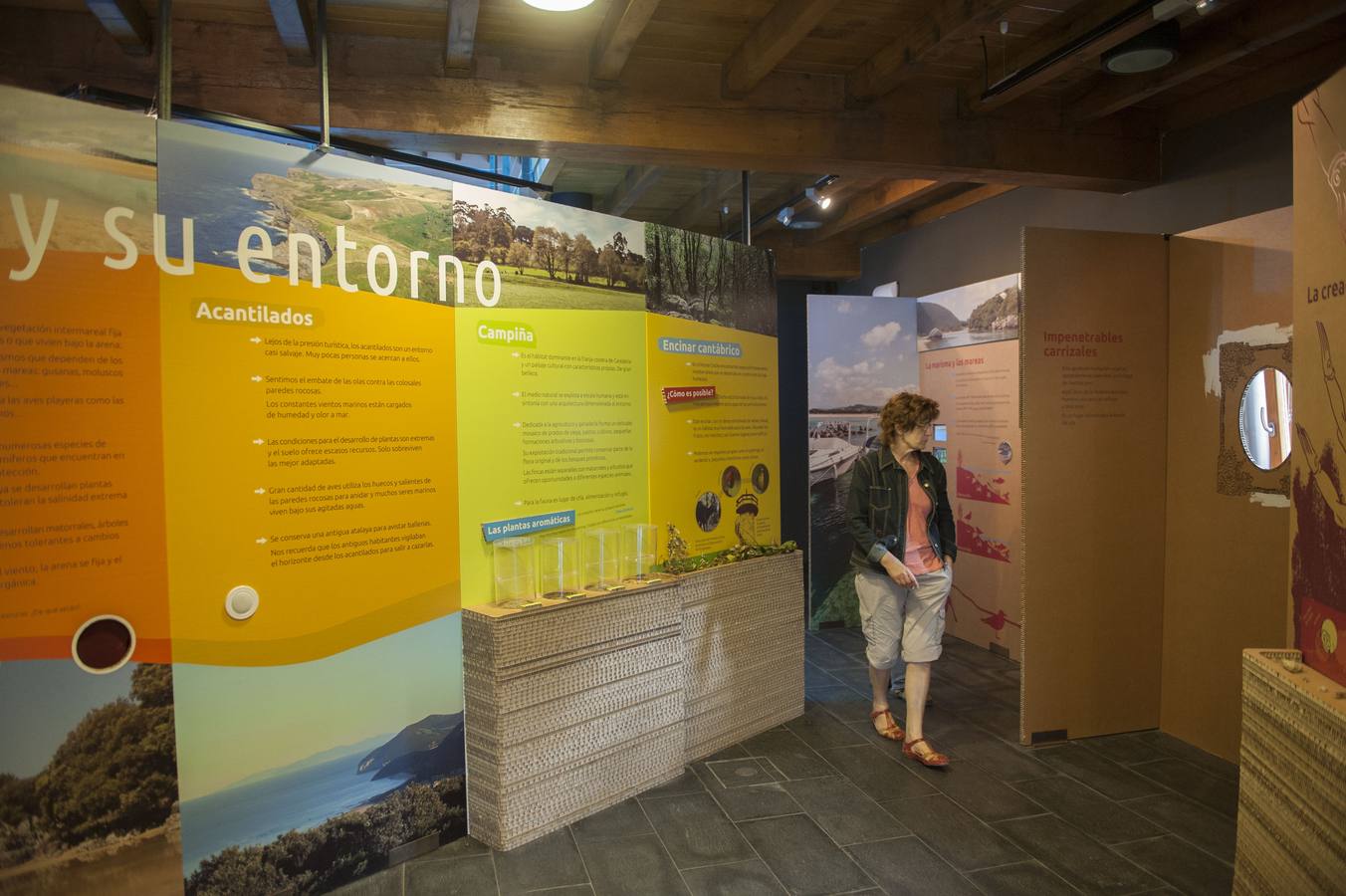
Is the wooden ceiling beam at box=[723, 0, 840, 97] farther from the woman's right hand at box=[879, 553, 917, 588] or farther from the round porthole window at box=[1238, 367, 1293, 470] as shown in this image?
the round porthole window at box=[1238, 367, 1293, 470]

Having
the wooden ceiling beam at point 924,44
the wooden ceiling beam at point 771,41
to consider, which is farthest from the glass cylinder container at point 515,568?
the wooden ceiling beam at point 924,44

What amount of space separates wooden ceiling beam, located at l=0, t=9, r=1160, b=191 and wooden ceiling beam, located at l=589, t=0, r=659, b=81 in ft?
0.51

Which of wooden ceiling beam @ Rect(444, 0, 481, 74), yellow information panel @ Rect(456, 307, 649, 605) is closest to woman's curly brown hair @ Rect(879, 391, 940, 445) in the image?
yellow information panel @ Rect(456, 307, 649, 605)

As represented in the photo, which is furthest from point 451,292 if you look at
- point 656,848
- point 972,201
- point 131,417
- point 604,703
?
point 972,201

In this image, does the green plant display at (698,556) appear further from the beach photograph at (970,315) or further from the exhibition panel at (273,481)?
the beach photograph at (970,315)

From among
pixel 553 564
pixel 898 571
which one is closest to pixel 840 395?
pixel 898 571

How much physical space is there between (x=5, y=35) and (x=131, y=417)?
197 cm

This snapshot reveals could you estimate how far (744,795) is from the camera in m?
3.38

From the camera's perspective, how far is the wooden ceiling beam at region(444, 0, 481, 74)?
2.84 meters

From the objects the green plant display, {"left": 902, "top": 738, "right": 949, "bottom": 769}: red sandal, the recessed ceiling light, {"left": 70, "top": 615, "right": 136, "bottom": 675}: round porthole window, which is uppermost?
the recessed ceiling light

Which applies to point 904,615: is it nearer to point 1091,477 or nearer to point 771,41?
point 1091,477

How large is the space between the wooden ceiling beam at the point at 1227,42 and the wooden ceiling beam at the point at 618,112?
390 millimetres

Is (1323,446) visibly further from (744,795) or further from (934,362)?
(934,362)

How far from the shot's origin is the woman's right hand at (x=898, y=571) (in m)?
3.53
